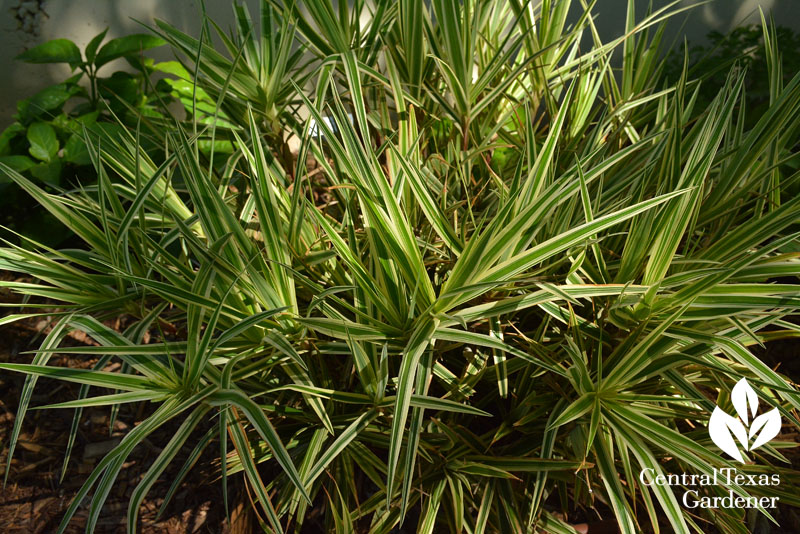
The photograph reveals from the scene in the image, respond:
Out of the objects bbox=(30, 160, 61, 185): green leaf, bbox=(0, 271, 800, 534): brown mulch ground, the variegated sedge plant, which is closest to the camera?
the variegated sedge plant

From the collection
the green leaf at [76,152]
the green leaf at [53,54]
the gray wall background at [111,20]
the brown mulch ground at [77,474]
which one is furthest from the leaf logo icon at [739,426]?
the green leaf at [53,54]

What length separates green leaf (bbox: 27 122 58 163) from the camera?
171 cm

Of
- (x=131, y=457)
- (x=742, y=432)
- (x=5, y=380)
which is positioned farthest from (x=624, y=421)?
(x=5, y=380)

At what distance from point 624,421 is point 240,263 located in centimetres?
72

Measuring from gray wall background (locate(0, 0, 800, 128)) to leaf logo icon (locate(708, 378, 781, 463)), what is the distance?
163cm

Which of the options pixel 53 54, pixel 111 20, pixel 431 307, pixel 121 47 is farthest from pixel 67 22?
pixel 431 307

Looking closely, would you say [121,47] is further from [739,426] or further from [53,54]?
[739,426]

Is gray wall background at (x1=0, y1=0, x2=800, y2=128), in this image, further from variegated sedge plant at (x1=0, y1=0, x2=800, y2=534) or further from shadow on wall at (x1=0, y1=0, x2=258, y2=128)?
variegated sedge plant at (x1=0, y1=0, x2=800, y2=534)

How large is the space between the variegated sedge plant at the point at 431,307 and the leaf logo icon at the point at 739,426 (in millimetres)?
48

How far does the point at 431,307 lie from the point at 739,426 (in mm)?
665

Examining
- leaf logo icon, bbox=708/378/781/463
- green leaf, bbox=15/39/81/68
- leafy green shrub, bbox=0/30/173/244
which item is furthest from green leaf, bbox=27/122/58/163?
leaf logo icon, bbox=708/378/781/463

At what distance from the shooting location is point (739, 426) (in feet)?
3.57

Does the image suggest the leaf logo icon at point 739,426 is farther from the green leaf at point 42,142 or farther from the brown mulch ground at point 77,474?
the green leaf at point 42,142

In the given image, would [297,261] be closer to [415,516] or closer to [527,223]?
[527,223]
